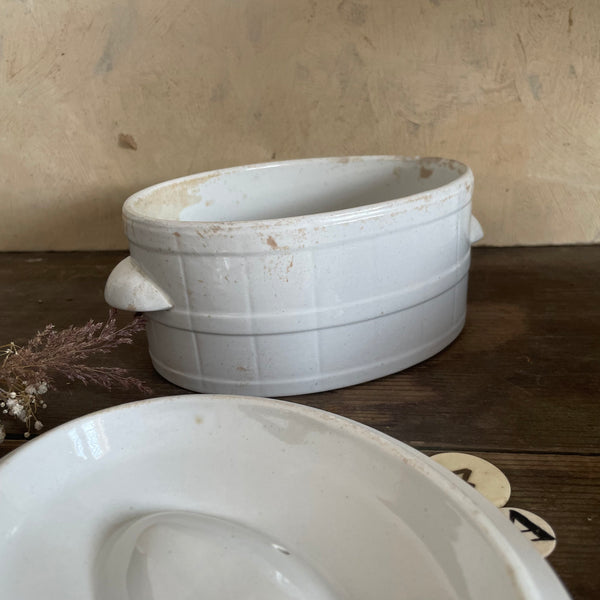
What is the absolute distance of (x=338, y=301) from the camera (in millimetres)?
708

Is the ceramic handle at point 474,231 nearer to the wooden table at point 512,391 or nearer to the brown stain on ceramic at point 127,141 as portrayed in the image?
the wooden table at point 512,391

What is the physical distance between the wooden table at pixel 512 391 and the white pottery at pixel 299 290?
0.04 meters

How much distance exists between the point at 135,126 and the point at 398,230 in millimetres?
759

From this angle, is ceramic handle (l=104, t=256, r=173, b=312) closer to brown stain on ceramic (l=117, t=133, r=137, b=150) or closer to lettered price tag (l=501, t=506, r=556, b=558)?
lettered price tag (l=501, t=506, r=556, b=558)

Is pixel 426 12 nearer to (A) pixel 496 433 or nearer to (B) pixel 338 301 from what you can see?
(B) pixel 338 301

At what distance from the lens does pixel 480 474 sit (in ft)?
1.90

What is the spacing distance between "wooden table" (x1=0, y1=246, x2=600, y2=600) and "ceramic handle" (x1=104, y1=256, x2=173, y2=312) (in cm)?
12

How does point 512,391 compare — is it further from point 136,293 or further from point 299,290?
point 136,293

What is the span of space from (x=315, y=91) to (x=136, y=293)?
640 mm

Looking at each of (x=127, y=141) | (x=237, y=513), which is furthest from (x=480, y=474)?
(x=127, y=141)

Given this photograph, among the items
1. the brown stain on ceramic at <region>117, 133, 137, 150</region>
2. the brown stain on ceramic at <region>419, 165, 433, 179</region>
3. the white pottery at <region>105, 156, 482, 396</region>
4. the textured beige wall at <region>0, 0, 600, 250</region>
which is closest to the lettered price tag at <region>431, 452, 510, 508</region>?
the white pottery at <region>105, 156, 482, 396</region>

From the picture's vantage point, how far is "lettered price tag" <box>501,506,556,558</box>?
0.48 m

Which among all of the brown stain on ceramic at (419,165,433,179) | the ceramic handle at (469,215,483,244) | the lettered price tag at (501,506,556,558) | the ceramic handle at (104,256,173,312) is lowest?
the lettered price tag at (501,506,556,558)

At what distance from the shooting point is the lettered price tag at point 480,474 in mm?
550
